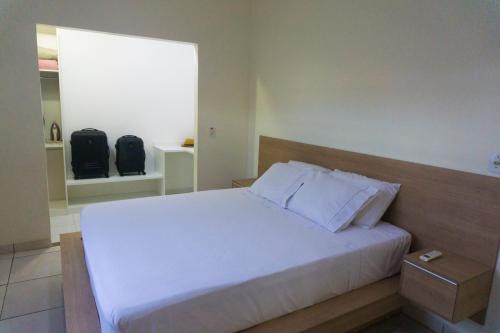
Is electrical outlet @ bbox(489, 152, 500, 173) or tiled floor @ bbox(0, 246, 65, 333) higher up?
electrical outlet @ bbox(489, 152, 500, 173)

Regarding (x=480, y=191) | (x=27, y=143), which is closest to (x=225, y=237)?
(x=480, y=191)

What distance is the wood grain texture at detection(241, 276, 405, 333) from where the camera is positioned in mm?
1553

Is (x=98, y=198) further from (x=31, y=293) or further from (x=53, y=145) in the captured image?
(x=31, y=293)

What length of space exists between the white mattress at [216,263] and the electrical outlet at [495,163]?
2.11 feet

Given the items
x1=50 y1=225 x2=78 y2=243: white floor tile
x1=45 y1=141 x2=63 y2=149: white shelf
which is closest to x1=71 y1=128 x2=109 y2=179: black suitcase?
x1=45 y1=141 x2=63 y2=149: white shelf

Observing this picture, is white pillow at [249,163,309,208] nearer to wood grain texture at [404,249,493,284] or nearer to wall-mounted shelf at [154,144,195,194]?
wood grain texture at [404,249,493,284]

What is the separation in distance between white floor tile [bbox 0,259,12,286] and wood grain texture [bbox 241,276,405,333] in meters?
2.10

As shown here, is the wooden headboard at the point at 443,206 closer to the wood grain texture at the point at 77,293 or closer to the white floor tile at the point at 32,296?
the wood grain texture at the point at 77,293

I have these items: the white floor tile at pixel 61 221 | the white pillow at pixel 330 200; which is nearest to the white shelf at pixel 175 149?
the white floor tile at pixel 61 221

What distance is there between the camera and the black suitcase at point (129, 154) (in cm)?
429

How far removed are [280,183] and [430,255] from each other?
1.21 meters

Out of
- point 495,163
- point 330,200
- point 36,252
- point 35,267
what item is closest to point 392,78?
point 495,163

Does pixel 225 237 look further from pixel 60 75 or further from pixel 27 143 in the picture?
pixel 60 75

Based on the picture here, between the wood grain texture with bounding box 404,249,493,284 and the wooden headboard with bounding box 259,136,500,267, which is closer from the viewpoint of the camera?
the wood grain texture with bounding box 404,249,493,284
